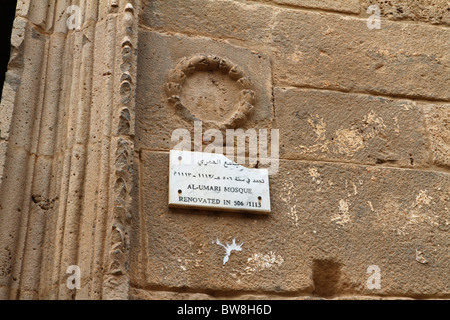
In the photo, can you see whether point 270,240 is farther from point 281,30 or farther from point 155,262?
point 281,30

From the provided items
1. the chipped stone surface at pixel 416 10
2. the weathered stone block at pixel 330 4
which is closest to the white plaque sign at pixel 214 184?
the weathered stone block at pixel 330 4

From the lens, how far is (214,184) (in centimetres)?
268

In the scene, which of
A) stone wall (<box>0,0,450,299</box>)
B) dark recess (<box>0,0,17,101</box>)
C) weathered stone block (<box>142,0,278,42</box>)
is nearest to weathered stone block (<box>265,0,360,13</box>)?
stone wall (<box>0,0,450,299</box>)

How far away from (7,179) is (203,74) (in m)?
0.96

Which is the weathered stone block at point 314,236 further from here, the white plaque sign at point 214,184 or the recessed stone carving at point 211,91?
the recessed stone carving at point 211,91

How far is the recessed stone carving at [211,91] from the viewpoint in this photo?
2.85 metres

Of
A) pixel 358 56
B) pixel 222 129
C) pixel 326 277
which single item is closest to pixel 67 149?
pixel 222 129

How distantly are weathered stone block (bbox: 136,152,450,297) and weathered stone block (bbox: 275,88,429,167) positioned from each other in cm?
7

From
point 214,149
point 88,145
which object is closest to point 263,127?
point 214,149

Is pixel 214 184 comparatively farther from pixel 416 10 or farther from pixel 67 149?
pixel 416 10

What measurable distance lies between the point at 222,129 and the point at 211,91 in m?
0.21

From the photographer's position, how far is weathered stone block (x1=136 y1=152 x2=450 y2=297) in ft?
8.32
